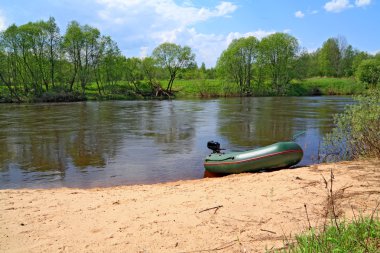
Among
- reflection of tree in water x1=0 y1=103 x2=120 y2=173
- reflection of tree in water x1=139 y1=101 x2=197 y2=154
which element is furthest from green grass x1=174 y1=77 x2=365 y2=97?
reflection of tree in water x1=0 y1=103 x2=120 y2=173

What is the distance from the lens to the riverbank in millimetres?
4578

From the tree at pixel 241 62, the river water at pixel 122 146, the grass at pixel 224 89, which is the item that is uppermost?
the tree at pixel 241 62

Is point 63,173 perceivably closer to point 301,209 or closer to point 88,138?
point 88,138

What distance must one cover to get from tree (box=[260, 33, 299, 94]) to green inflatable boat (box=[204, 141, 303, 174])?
5048 cm

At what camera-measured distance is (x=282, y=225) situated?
4801 millimetres

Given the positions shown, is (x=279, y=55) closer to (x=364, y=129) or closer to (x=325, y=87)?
(x=325, y=87)

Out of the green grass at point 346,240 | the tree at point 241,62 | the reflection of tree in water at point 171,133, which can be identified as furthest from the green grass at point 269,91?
the green grass at point 346,240

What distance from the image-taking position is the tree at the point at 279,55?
191ft

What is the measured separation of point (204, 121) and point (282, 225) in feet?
60.0

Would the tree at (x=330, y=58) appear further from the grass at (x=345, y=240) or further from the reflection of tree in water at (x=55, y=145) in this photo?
the grass at (x=345, y=240)

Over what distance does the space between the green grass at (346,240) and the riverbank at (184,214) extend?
0.29m

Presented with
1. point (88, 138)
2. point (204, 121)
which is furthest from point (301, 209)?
point (204, 121)

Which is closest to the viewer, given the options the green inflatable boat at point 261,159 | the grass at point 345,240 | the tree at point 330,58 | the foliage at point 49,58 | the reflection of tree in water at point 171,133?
the grass at point 345,240

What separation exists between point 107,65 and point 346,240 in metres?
54.3
